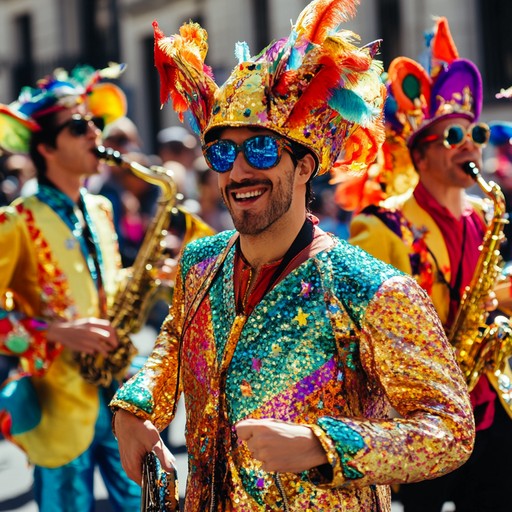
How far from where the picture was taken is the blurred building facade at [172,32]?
1341cm

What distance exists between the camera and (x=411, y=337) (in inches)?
94.9

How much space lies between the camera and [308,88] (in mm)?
2664

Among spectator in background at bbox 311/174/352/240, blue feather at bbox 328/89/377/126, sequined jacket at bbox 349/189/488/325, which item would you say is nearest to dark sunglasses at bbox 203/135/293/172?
blue feather at bbox 328/89/377/126

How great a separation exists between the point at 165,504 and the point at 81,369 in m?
2.14

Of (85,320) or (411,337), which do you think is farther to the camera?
(85,320)

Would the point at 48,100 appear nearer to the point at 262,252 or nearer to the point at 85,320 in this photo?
the point at 85,320

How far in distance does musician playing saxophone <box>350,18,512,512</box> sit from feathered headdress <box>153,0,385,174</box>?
152 centimetres

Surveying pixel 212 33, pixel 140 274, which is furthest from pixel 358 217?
pixel 212 33

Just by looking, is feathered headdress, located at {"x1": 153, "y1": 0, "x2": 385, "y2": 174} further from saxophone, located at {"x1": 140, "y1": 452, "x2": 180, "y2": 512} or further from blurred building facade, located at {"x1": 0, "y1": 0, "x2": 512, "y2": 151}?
blurred building facade, located at {"x1": 0, "y1": 0, "x2": 512, "y2": 151}

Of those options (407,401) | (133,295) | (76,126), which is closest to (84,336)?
(133,295)

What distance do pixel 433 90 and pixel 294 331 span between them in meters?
2.31

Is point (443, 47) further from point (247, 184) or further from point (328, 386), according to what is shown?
point (328, 386)

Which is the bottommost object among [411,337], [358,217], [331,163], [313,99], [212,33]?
[212,33]

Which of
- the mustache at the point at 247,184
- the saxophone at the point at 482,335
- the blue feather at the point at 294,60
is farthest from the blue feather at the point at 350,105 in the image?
the saxophone at the point at 482,335
